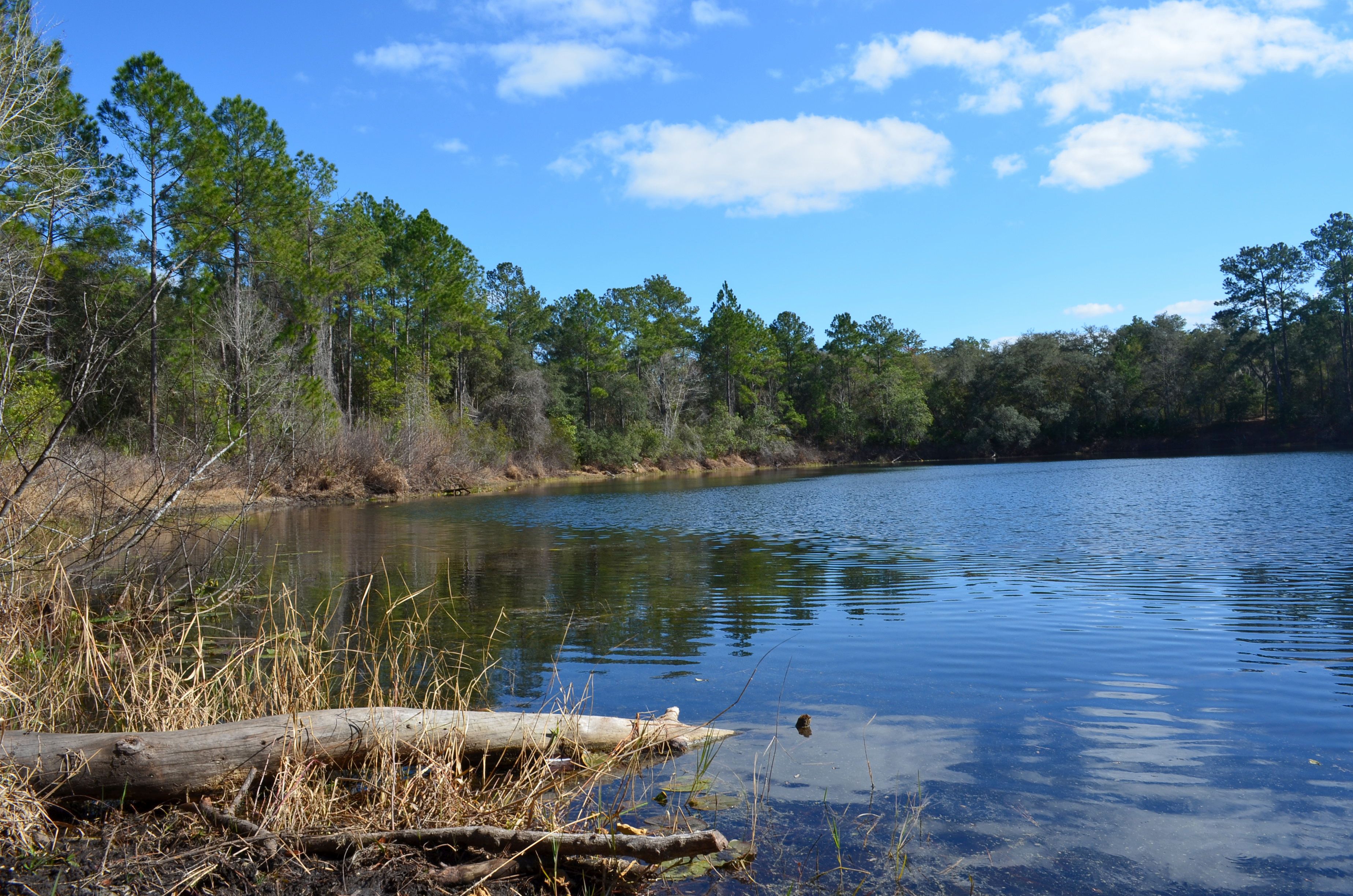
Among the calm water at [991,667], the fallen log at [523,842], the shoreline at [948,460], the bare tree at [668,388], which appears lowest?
the calm water at [991,667]

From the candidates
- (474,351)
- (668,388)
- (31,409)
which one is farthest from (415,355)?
(31,409)

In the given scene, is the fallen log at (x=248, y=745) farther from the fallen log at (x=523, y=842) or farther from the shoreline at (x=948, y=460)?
the shoreline at (x=948, y=460)

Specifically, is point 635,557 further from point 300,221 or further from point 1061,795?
point 300,221

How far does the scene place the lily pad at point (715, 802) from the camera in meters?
4.65

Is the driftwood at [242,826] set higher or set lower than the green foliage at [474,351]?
lower

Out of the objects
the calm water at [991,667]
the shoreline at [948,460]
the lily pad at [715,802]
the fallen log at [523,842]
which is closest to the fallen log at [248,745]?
the lily pad at [715,802]

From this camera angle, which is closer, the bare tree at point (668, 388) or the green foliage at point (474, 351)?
the green foliage at point (474, 351)

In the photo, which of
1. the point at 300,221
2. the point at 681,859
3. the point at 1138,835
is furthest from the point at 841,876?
the point at 300,221

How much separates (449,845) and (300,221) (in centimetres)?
3877

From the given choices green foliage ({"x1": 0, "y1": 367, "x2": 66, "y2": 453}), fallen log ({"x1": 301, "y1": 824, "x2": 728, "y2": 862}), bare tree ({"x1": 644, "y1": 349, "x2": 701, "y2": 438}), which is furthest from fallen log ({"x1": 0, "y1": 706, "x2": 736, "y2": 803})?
bare tree ({"x1": 644, "y1": 349, "x2": 701, "y2": 438})

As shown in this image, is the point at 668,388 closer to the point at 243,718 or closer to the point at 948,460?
the point at 948,460

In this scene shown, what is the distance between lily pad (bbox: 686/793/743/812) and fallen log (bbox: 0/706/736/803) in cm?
46

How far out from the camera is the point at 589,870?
3.63 meters

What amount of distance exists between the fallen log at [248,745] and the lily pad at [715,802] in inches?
18.1
